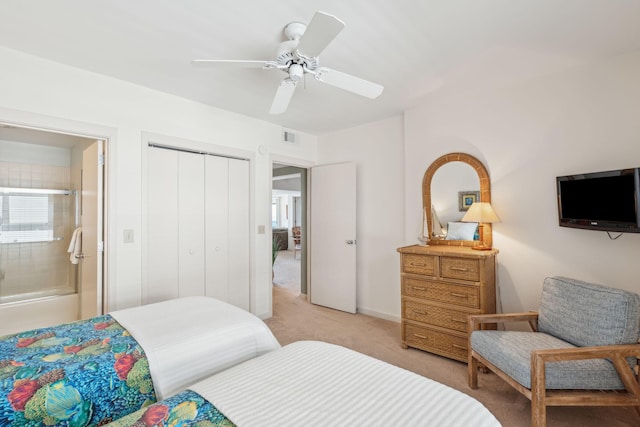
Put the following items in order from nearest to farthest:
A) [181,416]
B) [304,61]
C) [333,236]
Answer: [181,416], [304,61], [333,236]

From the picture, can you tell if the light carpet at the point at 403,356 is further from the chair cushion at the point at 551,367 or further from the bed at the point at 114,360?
the bed at the point at 114,360

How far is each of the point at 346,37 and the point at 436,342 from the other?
257 centimetres

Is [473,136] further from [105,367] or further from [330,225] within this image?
[105,367]

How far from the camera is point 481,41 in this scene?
6.55ft

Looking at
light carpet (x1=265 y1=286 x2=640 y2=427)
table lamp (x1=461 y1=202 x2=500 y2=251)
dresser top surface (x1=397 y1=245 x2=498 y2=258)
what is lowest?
light carpet (x1=265 y1=286 x2=640 y2=427)

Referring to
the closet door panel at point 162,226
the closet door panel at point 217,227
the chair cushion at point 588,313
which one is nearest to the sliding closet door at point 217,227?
the closet door panel at point 217,227

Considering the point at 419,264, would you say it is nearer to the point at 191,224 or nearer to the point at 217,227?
the point at 217,227

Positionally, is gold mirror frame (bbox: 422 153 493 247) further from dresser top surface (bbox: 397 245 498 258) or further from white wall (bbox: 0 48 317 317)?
white wall (bbox: 0 48 317 317)

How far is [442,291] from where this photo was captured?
2604 millimetres

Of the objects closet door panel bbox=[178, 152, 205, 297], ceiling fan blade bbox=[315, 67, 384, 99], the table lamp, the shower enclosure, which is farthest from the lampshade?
the shower enclosure

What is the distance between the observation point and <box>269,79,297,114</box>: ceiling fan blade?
79.5 inches

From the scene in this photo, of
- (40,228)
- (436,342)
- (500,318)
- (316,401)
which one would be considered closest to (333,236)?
(436,342)

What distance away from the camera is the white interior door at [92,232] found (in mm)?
2537

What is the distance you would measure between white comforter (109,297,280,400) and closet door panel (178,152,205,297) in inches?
41.9
